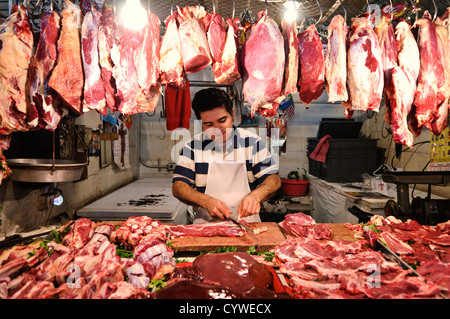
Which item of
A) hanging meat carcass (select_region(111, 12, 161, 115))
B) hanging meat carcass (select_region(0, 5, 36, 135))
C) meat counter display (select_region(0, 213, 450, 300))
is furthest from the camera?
hanging meat carcass (select_region(111, 12, 161, 115))

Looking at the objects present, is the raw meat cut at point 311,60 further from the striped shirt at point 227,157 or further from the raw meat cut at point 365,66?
the striped shirt at point 227,157

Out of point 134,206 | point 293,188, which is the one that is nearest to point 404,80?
point 134,206

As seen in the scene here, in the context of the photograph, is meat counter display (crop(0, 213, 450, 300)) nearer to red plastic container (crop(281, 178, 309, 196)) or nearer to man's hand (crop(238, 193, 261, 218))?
man's hand (crop(238, 193, 261, 218))

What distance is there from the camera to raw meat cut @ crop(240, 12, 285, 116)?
2123 mm

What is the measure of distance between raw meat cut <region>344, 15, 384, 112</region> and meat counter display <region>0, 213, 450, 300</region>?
1151 millimetres

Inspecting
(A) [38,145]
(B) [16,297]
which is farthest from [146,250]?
(A) [38,145]

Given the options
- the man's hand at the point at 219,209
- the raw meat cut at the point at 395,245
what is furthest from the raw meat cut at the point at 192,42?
the raw meat cut at the point at 395,245

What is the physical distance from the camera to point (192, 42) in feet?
6.61

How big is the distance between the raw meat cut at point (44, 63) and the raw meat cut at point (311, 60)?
6.23 feet

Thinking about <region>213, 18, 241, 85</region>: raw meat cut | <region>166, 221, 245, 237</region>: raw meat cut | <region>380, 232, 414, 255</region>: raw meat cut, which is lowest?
<region>166, 221, 245, 237</region>: raw meat cut

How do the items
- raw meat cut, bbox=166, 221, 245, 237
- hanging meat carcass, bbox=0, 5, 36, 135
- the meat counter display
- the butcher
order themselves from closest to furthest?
the meat counter display
hanging meat carcass, bbox=0, 5, 36, 135
raw meat cut, bbox=166, 221, 245, 237
the butcher

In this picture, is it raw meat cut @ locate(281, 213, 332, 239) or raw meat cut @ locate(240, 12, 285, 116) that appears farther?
raw meat cut @ locate(281, 213, 332, 239)

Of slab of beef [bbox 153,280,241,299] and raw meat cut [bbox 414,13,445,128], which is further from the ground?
raw meat cut [bbox 414,13,445,128]

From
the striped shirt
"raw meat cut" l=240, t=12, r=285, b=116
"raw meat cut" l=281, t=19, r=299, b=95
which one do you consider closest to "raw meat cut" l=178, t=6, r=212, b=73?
"raw meat cut" l=240, t=12, r=285, b=116
